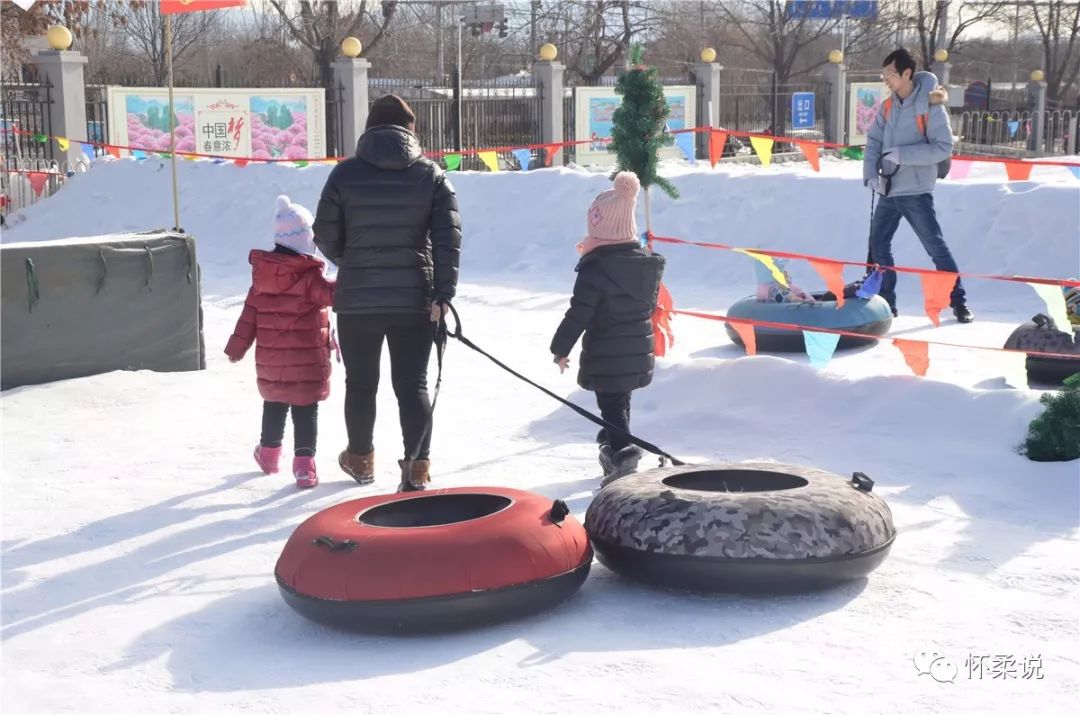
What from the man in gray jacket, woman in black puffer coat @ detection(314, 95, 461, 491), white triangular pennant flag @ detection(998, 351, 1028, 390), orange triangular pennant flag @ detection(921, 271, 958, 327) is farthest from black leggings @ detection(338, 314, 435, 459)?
the man in gray jacket

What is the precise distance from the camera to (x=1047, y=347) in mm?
7391

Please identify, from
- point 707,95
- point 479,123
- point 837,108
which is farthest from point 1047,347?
point 837,108

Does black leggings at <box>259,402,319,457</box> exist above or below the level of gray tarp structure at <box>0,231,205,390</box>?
below

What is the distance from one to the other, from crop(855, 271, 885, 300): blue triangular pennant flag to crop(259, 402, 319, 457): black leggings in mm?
4604

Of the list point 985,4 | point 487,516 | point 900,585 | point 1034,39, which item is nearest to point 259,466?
point 487,516

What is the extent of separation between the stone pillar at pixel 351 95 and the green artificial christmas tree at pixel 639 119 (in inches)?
619

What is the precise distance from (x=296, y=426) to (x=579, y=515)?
4.96ft

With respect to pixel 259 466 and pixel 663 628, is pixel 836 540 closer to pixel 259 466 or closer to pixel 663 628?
pixel 663 628

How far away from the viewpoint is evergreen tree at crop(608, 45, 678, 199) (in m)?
7.72

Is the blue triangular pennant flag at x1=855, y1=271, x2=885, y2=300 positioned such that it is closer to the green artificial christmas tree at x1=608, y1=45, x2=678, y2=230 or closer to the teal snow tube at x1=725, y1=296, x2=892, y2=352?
the teal snow tube at x1=725, y1=296, x2=892, y2=352

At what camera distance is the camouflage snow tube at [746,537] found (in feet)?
13.3

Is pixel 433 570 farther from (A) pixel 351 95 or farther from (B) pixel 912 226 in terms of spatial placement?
(A) pixel 351 95

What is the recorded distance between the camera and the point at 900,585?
171 inches

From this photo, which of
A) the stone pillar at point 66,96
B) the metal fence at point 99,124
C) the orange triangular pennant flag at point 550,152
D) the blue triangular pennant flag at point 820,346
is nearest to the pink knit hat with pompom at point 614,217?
the blue triangular pennant flag at point 820,346
